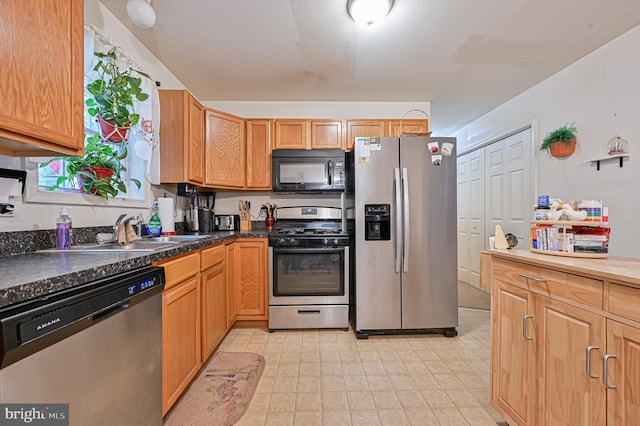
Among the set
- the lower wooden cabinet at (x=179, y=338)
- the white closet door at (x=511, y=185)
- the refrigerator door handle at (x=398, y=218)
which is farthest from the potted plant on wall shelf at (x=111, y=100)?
the white closet door at (x=511, y=185)

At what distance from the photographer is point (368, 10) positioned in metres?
1.76

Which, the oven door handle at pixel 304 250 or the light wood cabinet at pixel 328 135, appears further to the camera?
the light wood cabinet at pixel 328 135

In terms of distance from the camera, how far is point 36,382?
0.76 metres

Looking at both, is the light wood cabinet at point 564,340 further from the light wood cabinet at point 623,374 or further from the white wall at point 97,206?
the white wall at point 97,206

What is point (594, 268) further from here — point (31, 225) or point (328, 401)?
point (31, 225)

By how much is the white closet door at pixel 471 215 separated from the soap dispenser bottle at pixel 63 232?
174 inches

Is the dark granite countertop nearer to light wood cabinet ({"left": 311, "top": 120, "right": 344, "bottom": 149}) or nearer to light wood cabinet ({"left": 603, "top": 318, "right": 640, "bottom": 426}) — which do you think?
light wood cabinet ({"left": 603, "top": 318, "right": 640, "bottom": 426})

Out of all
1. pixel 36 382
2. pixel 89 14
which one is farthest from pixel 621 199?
pixel 89 14

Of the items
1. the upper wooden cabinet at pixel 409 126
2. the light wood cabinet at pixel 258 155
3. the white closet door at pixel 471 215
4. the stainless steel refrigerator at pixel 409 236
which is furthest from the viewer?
the white closet door at pixel 471 215

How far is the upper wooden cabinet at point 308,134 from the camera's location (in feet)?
10.5

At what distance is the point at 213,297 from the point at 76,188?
1.12 metres

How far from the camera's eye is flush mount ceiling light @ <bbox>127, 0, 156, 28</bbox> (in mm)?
1628

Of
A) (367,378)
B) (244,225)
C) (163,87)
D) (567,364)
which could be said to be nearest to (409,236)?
(367,378)

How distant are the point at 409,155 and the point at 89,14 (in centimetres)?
249
